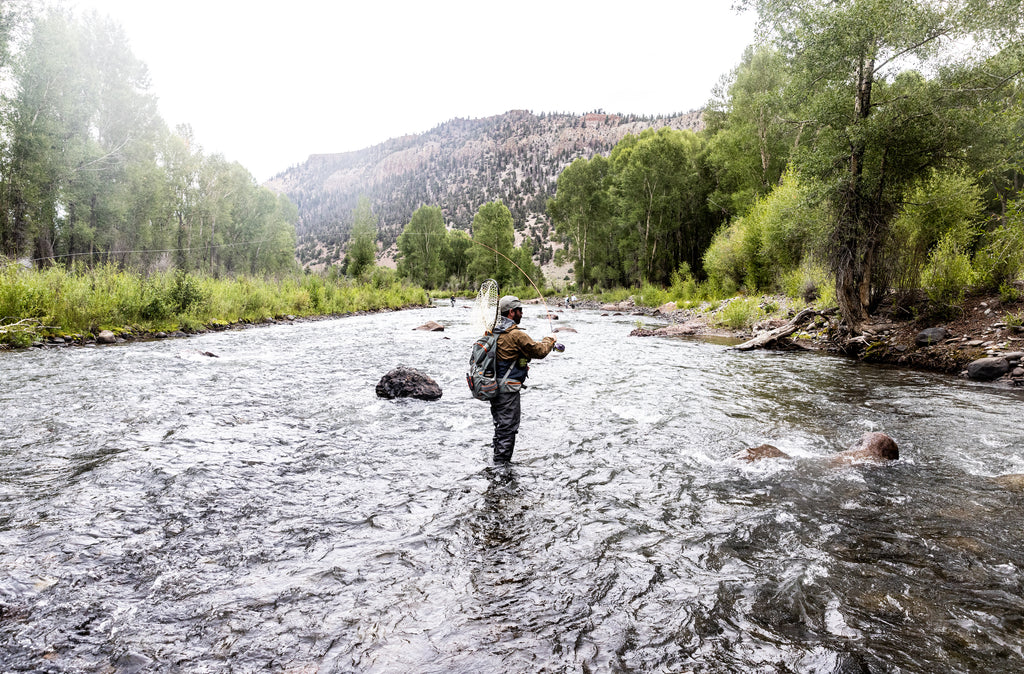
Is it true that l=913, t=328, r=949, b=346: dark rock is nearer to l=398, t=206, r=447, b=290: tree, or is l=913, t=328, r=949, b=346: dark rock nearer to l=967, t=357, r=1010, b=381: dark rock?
l=967, t=357, r=1010, b=381: dark rock

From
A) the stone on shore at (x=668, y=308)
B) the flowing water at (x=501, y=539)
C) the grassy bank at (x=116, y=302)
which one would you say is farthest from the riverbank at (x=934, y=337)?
the grassy bank at (x=116, y=302)

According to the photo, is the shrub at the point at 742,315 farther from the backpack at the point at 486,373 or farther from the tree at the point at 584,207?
the tree at the point at 584,207

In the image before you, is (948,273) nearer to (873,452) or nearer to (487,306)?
(873,452)

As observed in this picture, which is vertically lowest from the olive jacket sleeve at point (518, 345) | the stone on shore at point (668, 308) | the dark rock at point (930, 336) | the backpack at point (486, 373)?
the stone on shore at point (668, 308)

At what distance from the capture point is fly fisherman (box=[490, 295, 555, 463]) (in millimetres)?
5738

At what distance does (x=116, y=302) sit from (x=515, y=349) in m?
17.8

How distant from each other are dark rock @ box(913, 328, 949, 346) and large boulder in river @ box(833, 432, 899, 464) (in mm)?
8286

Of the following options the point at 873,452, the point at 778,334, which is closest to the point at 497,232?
the point at 778,334

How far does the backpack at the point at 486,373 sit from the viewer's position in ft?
18.9

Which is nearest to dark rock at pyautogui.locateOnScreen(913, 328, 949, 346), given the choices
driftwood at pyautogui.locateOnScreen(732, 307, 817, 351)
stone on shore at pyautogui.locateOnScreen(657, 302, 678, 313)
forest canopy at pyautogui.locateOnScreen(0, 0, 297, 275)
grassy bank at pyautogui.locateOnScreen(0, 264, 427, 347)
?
driftwood at pyautogui.locateOnScreen(732, 307, 817, 351)

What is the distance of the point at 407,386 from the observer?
369 inches

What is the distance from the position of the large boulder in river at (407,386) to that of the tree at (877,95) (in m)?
12.8

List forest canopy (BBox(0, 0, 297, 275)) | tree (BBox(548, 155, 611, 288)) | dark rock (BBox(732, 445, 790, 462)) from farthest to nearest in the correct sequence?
tree (BBox(548, 155, 611, 288)) < forest canopy (BBox(0, 0, 297, 275)) < dark rock (BBox(732, 445, 790, 462))

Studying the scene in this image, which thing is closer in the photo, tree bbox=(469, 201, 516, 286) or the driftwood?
the driftwood
